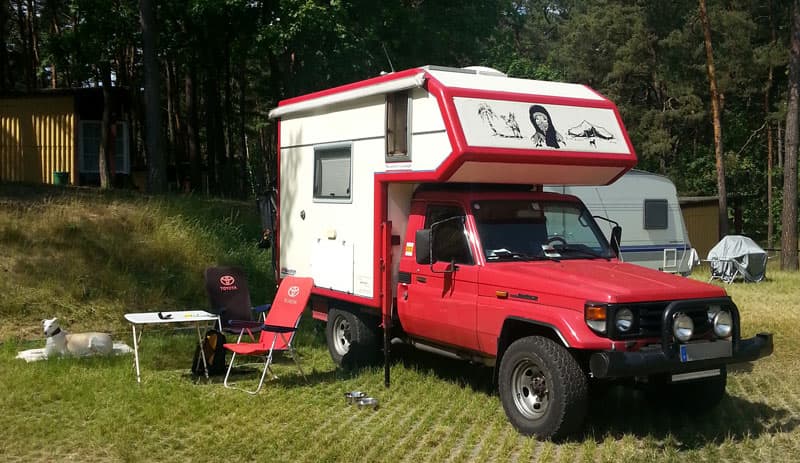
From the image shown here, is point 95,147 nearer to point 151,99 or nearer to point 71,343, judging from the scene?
point 151,99

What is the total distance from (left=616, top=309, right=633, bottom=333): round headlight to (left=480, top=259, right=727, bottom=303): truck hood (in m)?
0.09

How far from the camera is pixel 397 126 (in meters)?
8.10

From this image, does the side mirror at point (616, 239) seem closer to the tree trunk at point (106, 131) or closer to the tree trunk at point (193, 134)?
the tree trunk at point (106, 131)

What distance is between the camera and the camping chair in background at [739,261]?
19.1 m

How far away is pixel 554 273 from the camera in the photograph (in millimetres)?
6730

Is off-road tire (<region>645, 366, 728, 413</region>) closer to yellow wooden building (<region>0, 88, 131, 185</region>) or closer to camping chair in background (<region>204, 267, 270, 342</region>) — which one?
camping chair in background (<region>204, 267, 270, 342</region>)

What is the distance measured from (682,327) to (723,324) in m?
0.47

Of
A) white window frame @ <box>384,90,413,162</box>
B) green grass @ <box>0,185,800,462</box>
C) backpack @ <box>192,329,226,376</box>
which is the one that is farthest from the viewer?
backpack @ <box>192,329,226,376</box>

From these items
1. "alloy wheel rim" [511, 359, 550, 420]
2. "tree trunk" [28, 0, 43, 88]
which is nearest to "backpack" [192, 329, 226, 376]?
"alloy wheel rim" [511, 359, 550, 420]

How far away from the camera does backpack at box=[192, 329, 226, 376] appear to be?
8.44m

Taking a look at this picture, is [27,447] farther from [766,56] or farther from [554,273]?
[766,56]

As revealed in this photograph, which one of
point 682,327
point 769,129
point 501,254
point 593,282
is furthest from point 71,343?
point 769,129

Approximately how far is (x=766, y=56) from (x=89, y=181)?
2501cm

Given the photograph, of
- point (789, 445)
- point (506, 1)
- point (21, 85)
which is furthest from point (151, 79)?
point (21, 85)
